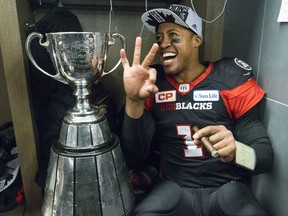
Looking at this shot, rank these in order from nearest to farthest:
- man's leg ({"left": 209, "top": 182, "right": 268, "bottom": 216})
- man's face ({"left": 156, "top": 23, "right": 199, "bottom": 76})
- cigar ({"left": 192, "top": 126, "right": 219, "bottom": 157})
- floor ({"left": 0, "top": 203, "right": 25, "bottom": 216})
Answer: cigar ({"left": 192, "top": 126, "right": 219, "bottom": 157}) → man's leg ({"left": 209, "top": 182, "right": 268, "bottom": 216}) → man's face ({"left": 156, "top": 23, "right": 199, "bottom": 76}) → floor ({"left": 0, "top": 203, "right": 25, "bottom": 216})

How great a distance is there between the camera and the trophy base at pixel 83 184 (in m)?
0.67

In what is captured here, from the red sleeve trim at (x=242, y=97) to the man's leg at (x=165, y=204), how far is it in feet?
1.09

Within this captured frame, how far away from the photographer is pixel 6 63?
2.70 ft

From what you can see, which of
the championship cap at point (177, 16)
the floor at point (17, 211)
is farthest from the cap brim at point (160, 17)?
the floor at point (17, 211)

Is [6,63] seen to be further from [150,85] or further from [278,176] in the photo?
[278,176]

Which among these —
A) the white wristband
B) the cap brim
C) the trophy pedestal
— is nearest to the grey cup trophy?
the trophy pedestal

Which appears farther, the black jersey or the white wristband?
the black jersey

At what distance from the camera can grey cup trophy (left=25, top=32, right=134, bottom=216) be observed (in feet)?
2.20

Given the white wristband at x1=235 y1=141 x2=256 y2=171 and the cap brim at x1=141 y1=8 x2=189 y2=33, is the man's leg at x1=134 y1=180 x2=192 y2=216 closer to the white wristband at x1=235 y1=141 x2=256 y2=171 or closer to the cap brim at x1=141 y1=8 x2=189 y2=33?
the white wristband at x1=235 y1=141 x2=256 y2=171

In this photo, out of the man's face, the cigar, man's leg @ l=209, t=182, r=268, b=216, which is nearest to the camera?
the cigar

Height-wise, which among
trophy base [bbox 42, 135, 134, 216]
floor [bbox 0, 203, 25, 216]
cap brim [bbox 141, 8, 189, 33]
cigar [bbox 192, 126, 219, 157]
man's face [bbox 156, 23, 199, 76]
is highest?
cap brim [bbox 141, 8, 189, 33]

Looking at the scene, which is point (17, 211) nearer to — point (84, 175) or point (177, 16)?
point (84, 175)

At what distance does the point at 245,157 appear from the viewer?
70 centimetres

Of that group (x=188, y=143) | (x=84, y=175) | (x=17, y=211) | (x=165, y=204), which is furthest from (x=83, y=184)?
(x=17, y=211)
